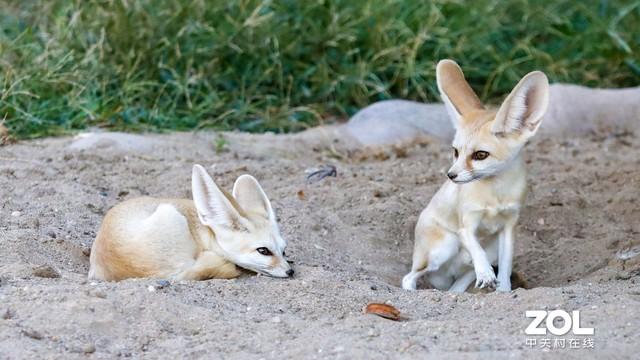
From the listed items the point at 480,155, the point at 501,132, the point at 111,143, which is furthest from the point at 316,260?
the point at 111,143

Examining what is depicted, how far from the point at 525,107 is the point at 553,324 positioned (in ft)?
4.81

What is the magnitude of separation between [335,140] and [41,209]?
280 centimetres

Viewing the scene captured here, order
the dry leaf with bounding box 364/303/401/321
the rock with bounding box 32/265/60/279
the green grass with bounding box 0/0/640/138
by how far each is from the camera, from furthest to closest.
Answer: the green grass with bounding box 0/0/640/138
the rock with bounding box 32/265/60/279
the dry leaf with bounding box 364/303/401/321

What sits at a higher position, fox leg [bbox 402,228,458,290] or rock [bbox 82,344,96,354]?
rock [bbox 82,344,96,354]

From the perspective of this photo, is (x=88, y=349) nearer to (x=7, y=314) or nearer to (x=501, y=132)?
(x=7, y=314)

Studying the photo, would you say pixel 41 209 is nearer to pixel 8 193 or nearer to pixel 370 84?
pixel 8 193

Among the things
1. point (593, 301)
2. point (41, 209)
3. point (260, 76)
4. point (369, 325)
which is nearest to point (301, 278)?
point (369, 325)

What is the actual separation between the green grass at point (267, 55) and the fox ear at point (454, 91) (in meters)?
2.63

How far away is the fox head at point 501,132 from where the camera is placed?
5.72 meters

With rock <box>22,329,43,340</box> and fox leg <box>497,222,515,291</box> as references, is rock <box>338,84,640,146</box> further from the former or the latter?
rock <box>22,329,43,340</box>

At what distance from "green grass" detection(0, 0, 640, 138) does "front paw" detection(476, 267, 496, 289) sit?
10.6ft

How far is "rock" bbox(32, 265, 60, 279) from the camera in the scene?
5.13 meters

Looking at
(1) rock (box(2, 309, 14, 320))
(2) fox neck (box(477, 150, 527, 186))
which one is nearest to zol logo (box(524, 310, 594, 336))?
(2) fox neck (box(477, 150, 527, 186))

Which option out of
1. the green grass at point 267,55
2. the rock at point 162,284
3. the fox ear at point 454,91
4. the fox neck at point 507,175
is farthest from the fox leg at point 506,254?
the green grass at point 267,55
